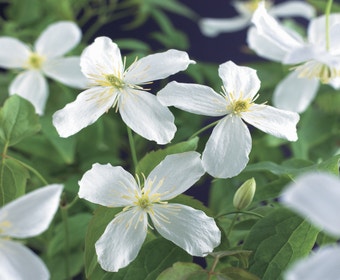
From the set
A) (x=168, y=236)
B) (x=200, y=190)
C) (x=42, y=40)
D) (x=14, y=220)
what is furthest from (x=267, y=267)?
(x=200, y=190)

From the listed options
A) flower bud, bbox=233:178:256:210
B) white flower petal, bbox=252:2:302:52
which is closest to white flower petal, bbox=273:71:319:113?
white flower petal, bbox=252:2:302:52

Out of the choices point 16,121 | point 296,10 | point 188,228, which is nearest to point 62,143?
point 16,121

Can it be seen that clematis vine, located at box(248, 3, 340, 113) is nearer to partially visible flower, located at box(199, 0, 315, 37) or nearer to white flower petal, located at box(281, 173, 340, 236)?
white flower petal, located at box(281, 173, 340, 236)

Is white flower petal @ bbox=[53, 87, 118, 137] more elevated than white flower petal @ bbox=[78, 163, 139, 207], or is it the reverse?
white flower petal @ bbox=[53, 87, 118, 137]

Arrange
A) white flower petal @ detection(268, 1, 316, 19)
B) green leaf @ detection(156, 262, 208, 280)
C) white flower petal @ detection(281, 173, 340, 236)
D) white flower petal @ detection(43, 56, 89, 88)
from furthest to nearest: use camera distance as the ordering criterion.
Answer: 1. white flower petal @ detection(268, 1, 316, 19)
2. white flower petal @ detection(43, 56, 89, 88)
3. green leaf @ detection(156, 262, 208, 280)
4. white flower petal @ detection(281, 173, 340, 236)

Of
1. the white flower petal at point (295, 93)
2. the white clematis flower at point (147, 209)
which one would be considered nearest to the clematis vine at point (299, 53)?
the white flower petal at point (295, 93)

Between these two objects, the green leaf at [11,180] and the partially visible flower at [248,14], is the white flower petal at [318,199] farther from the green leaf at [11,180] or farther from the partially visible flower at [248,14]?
the partially visible flower at [248,14]

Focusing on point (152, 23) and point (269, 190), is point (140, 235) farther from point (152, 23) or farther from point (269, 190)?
point (152, 23)
